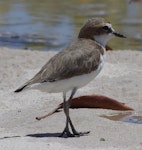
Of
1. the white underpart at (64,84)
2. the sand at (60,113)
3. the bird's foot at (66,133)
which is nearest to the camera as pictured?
the sand at (60,113)

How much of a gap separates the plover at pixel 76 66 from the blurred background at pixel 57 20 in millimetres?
6531

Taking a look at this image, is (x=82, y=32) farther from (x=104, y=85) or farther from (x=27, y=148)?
(x=104, y=85)

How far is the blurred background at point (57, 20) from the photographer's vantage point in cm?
1507

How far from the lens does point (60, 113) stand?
8438 mm

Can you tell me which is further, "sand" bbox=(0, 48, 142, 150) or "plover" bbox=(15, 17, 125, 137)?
"plover" bbox=(15, 17, 125, 137)

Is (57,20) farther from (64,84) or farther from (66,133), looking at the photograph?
(64,84)

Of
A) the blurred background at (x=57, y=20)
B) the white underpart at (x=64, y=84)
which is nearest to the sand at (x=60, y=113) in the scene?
the white underpart at (x=64, y=84)

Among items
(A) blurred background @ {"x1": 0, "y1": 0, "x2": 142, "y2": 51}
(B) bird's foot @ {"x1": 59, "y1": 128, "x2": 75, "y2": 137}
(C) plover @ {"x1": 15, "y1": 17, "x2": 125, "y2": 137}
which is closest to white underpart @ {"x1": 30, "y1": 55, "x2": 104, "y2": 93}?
(C) plover @ {"x1": 15, "y1": 17, "x2": 125, "y2": 137}

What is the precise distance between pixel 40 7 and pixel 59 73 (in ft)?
41.9

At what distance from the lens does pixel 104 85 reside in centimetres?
1008

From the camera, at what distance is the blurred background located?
15.1 m

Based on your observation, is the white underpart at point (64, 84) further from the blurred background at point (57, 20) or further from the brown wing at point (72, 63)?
the blurred background at point (57, 20)

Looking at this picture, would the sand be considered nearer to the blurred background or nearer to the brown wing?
the brown wing

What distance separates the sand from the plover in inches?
11.6
